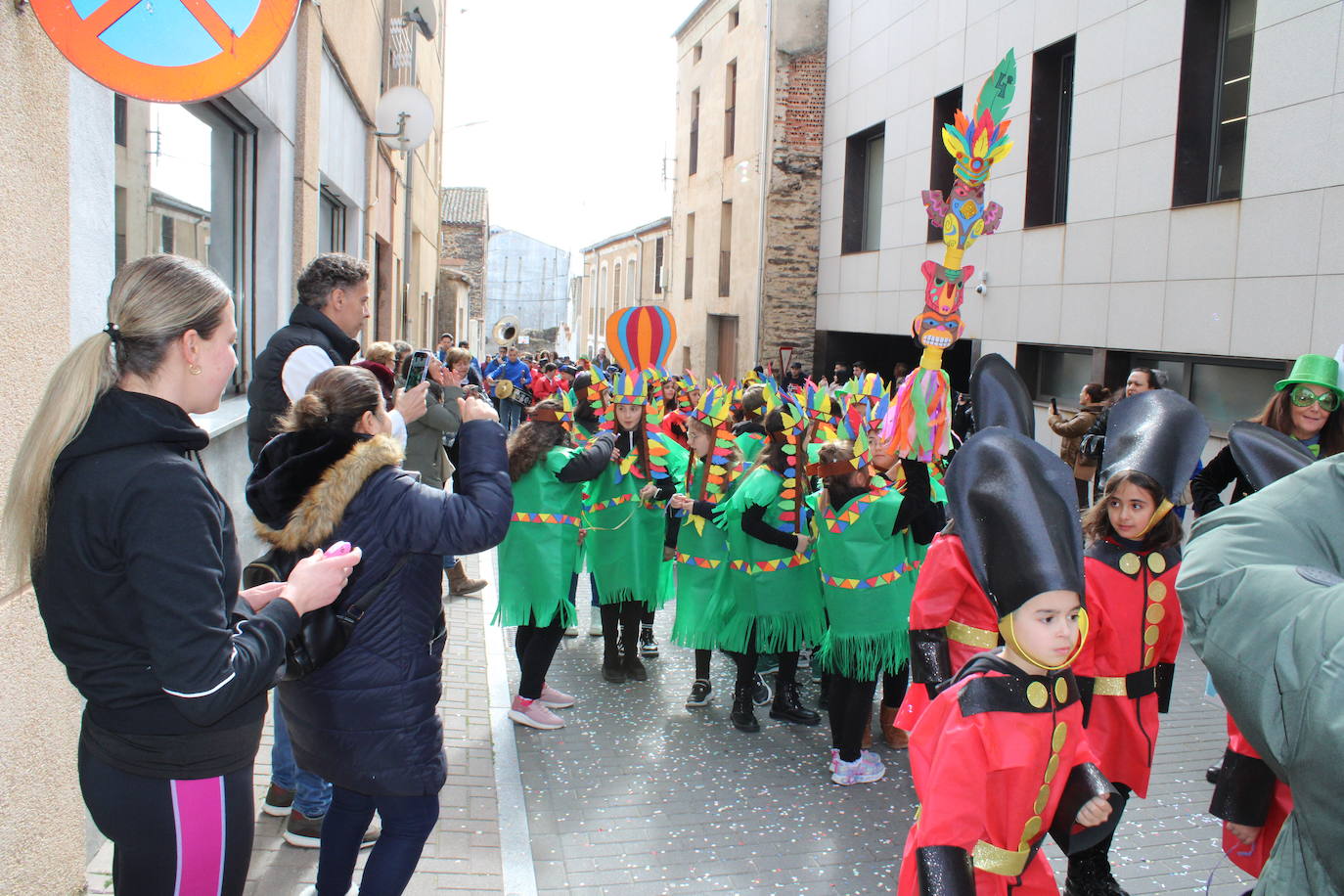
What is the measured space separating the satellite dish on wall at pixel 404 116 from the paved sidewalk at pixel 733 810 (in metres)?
8.21

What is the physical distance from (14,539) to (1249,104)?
11.2m

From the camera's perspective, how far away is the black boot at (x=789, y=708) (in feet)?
19.2

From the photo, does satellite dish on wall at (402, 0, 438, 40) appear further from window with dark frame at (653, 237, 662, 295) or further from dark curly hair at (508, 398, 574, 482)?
window with dark frame at (653, 237, 662, 295)

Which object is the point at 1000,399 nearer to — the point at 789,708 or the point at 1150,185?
the point at 789,708

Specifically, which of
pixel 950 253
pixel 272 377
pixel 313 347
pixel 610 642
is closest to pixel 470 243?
pixel 610 642

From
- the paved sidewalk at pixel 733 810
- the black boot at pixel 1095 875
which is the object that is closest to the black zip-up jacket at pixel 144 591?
the paved sidewalk at pixel 733 810

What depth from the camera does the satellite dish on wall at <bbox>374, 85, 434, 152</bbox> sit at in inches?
470

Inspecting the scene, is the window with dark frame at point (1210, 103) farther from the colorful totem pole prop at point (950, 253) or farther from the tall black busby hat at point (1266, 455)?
the tall black busby hat at point (1266, 455)

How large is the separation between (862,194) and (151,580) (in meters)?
20.2

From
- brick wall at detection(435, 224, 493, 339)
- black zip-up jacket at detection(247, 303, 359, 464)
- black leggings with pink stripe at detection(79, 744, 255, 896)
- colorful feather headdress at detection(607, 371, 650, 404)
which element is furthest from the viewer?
brick wall at detection(435, 224, 493, 339)

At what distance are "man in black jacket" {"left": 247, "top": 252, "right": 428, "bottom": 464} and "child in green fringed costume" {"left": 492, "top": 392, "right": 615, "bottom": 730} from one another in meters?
1.74

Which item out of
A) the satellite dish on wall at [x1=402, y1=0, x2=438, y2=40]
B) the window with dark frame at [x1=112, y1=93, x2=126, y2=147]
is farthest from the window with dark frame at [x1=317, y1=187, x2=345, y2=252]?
the window with dark frame at [x1=112, y1=93, x2=126, y2=147]

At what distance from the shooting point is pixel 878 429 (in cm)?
522

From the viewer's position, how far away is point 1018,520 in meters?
2.58
